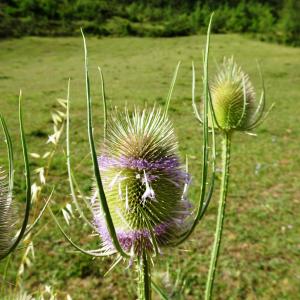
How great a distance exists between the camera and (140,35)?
30.0 m

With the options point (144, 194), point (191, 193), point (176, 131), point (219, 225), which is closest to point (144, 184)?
point (144, 194)

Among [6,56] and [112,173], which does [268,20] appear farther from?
[112,173]

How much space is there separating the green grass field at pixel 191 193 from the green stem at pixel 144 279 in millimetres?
98

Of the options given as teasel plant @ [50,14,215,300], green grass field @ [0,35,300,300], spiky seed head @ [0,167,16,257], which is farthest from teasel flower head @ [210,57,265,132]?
spiky seed head @ [0,167,16,257]

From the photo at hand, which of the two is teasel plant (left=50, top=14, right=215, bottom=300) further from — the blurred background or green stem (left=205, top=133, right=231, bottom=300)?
green stem (left=205, top=133, right=231, bottom=300)

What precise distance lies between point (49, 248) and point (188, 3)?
40.8 metres

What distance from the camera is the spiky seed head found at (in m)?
0.93

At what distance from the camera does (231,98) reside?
2.14m

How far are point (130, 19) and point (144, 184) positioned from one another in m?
36.6

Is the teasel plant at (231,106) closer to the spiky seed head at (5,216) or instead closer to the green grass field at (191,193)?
the green grass field at (191,193)

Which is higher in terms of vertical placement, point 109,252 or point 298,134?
point 109,252

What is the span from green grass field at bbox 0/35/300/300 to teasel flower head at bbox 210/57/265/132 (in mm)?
318

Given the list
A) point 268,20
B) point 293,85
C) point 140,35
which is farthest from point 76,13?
point 293,85

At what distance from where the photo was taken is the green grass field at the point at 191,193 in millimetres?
3900
